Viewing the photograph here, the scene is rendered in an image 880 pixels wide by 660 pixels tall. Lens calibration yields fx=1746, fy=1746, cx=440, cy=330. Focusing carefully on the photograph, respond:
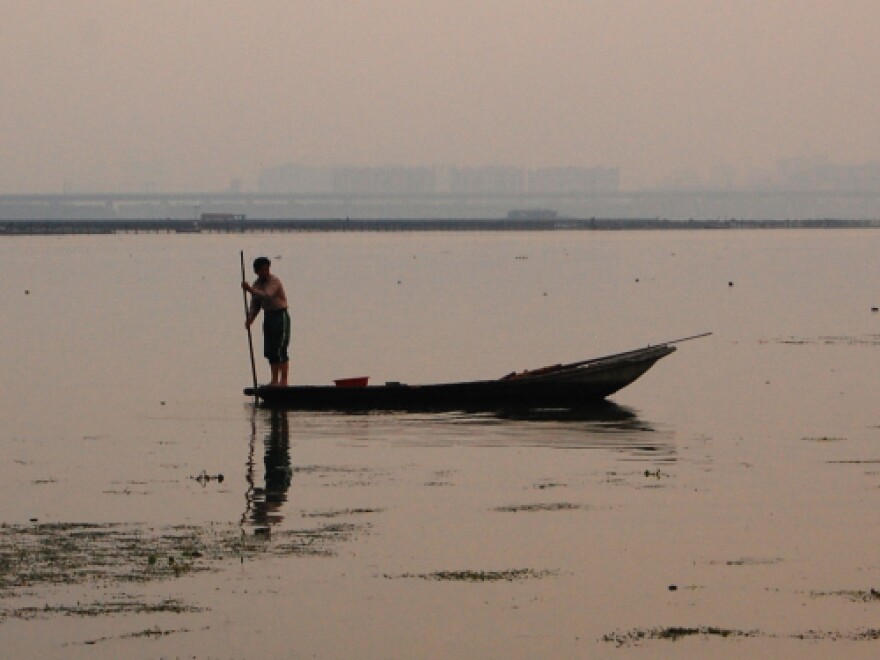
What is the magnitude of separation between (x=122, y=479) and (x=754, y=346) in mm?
25787

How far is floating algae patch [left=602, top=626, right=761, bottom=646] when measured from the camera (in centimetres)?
1275

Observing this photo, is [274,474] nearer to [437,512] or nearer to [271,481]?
[271,481]

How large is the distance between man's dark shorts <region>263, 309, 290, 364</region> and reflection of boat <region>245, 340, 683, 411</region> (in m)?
0.72

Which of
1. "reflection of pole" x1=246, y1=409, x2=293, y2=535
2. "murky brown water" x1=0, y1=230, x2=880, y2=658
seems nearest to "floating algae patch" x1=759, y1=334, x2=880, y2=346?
"murky brown water" x1=0, y1=230, x2=880, y2=658

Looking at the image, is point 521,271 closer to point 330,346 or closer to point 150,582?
point 330,346

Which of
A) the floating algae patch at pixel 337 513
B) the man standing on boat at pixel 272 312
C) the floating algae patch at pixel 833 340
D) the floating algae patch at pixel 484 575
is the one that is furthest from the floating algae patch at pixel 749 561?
the floating algae patch at pixel 833 340

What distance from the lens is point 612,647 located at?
12578 mm

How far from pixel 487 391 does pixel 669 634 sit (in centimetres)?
1415

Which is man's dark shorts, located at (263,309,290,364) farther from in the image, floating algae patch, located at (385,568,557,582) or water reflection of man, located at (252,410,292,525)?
floating algae patch, located at (385,568,557,582)

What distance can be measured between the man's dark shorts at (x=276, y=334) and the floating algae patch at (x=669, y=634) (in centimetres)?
1546

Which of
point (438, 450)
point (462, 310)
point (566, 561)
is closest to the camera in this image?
point (566, 561)

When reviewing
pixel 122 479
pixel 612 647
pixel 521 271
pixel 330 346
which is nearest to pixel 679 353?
pixel 330 346

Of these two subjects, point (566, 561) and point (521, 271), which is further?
point (521, 271)

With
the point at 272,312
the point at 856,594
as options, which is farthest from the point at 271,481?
the point at 856,594
